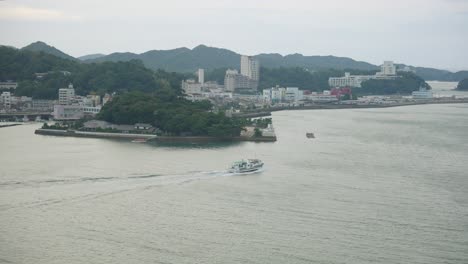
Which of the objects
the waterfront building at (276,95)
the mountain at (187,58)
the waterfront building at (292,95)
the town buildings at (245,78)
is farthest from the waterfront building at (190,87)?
the mountain at (187,58)

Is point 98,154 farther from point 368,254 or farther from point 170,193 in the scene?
point 368,254

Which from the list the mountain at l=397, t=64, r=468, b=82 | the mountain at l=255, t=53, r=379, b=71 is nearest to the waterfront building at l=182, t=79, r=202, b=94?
the mountain at l=255, t=53, r=379, b=71

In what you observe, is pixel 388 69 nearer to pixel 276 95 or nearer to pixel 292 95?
pixel 292 95

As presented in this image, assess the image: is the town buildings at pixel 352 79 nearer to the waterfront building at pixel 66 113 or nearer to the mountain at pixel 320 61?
the mountain at pixel 320 61

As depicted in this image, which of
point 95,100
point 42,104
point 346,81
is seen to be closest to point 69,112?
point 95,100

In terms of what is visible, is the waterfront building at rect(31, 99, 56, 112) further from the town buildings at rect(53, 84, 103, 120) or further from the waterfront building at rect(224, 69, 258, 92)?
the waterfront building at rect(224, 69, 258, 92)

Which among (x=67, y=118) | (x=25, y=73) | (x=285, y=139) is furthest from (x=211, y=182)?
(x=25, y=73)
